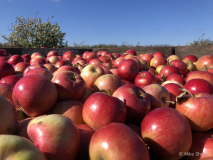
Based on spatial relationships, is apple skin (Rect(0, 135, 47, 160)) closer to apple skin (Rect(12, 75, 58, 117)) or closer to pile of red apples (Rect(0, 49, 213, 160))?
pile of red apples (Rect(0, 49, 213, 160))

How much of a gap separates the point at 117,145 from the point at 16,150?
1.63 feet

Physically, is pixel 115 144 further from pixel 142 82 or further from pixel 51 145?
pixel 142 82

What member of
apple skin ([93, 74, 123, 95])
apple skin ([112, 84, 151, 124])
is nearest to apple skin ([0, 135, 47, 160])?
apple skin ([112, 84, 151, 124])

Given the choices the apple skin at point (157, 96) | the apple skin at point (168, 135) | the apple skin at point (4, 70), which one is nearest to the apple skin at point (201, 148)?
the apple skin at point (168, 135)

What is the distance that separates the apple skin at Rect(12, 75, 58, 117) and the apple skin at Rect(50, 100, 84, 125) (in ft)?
0.31

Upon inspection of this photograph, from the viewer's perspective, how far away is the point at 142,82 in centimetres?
258

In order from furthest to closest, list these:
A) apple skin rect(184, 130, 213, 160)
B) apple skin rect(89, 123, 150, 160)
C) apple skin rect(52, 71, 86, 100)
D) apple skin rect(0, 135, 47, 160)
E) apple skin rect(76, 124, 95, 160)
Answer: apple skin rect(52, 71, 86, 100), apple skin rect(184, 130, 213, 160), apple skin rect(76, 124, 95, 160), apple skin rect(89, 123, 150, 160), apple skin rect(0, 135, 47, 160)

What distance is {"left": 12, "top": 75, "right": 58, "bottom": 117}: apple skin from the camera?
1.37m

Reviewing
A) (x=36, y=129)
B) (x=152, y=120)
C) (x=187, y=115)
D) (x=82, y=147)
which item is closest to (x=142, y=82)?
(x=187, y=115)

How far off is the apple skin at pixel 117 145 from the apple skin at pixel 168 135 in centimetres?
26

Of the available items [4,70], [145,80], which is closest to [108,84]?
[145,80]

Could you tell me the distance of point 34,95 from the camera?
138cm

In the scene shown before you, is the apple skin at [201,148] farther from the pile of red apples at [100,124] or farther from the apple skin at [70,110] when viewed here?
the apple skin at [70,110]

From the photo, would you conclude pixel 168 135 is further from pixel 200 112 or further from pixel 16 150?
pixel 16 150
